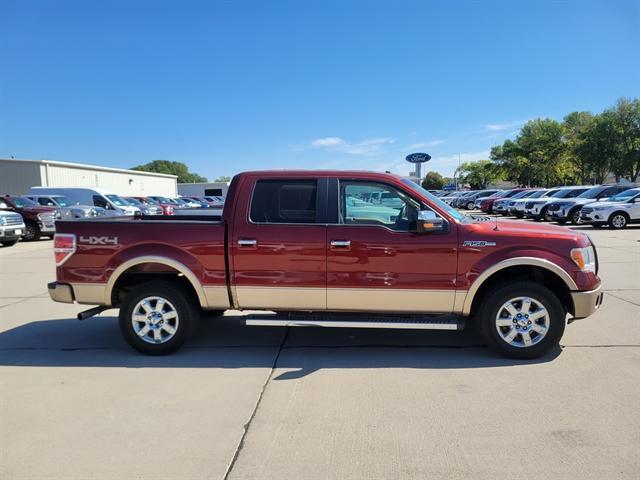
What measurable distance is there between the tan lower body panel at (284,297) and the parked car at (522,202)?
2214 cm

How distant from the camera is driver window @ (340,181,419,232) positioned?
15.3 ft

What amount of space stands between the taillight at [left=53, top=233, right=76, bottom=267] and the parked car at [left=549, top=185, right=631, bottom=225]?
20.1 metres

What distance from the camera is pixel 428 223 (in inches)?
173

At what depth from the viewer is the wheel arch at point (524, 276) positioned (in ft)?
14.5

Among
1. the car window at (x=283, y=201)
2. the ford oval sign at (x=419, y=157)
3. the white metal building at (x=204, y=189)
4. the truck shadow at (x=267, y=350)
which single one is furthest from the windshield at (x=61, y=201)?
the white metal building at (x=204, y=189)

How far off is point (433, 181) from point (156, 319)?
13043cm

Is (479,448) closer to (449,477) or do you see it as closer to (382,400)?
(449,477)

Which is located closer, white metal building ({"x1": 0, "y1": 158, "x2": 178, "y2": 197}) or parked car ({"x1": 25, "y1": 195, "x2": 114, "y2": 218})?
parked car ({"x1": 25, "y1": 195, "x2": 114, "y2": 218})

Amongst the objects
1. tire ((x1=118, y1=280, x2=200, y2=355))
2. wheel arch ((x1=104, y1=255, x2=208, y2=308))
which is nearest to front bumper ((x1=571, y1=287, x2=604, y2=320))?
wheel arch ((x1=104, y1=255, x2=208, y2=308))

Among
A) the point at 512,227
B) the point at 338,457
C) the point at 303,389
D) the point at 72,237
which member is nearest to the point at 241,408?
the point at 303,389

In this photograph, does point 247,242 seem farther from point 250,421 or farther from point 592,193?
point 592,193

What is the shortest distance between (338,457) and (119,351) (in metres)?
3.09

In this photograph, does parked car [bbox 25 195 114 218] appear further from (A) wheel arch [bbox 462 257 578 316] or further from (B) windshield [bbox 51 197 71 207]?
(A) wheel arch [bbox 462 257 578 316]

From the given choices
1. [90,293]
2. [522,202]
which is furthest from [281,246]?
[522,202]
